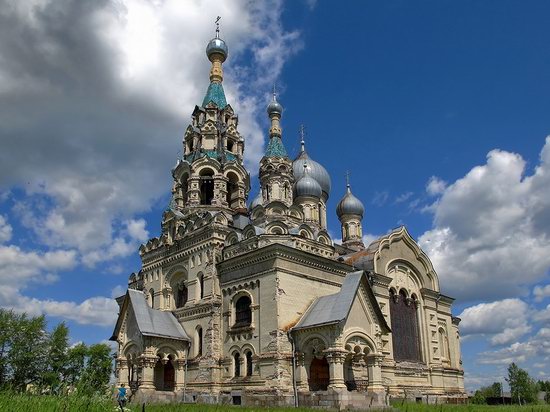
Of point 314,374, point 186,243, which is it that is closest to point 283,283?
point 314,374

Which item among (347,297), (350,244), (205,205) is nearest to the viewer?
(347,297)

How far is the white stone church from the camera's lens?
24141mm

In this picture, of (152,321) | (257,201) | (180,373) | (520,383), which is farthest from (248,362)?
(520,383)

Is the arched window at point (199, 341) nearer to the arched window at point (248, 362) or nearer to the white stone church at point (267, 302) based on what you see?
the white stone church at point (267, 302)

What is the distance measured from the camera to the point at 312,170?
4100 centimetres

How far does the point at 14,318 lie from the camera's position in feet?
111

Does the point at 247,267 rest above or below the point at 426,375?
above

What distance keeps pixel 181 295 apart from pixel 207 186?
25.0 ft

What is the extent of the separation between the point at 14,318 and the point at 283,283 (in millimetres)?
19175

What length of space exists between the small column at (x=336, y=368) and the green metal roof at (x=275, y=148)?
17004mm

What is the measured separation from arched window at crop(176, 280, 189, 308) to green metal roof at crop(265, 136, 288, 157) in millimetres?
11072

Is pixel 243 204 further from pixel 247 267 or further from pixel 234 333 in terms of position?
pixel 234 333

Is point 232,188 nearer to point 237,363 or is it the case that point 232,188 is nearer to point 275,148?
point 275,148

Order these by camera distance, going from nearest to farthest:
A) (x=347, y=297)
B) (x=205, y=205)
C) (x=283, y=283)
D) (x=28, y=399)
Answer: (x=28, y=399) < (x=347, y=297) < (x=283, y=283) < (x=205, y=205)
